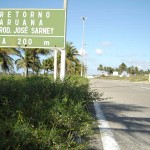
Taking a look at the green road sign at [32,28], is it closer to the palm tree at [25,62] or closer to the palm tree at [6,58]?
the palm tree at [6,58]

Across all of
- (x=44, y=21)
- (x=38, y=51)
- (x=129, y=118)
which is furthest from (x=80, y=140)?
(x=38, y=51)

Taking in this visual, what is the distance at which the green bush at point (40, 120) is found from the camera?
18.1ft

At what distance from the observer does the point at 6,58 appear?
45.6m

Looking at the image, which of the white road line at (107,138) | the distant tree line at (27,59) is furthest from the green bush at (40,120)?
the distant tree line at (27,59)

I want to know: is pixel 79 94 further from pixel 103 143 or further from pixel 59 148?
pixel 59 148

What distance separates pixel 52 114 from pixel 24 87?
2524 mm

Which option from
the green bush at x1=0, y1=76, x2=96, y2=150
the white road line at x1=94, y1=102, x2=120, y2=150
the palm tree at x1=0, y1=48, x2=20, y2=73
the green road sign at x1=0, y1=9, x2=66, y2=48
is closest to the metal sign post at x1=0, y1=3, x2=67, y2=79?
the green road sign at x1=0, y1=9, x2=66, y2=48

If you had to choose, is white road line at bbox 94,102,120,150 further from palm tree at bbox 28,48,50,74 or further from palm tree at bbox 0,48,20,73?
palm tree at bbox 28,48,50,74

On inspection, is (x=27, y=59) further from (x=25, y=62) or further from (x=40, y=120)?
(x=40, y=120)

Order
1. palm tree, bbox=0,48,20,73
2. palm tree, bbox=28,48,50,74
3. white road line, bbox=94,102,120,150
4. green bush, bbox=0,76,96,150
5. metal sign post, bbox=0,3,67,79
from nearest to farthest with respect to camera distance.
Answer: green bush, bbox=0,76,96,150 → white road line, bbox=94,102,120,150 → metal sign post, bbox=0,3,67,79 → palm tree, bbox=0,48,20,73 → palm tree, bbox=28,48,50,74

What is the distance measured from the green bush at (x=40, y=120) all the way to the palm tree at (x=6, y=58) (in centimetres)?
3466

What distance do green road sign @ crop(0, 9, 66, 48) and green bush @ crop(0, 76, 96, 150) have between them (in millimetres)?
7392

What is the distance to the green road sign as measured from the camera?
16.7 meters

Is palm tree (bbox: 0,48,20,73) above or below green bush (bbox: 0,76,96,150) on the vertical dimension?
above
